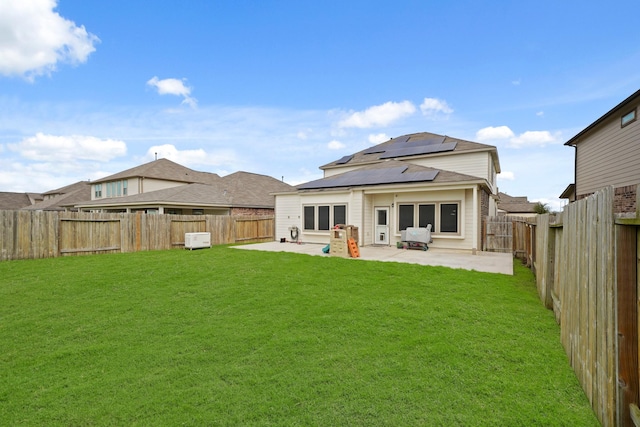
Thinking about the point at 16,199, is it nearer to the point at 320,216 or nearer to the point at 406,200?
the point at 320,216

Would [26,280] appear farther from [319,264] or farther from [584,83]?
[584,83]

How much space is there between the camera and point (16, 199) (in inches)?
1640

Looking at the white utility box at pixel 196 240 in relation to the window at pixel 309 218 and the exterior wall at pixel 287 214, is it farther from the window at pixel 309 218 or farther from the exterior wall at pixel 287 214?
the window at pixel 309 218

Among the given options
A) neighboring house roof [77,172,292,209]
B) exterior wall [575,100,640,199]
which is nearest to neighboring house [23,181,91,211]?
neighboring house roof [77,172,292,209]

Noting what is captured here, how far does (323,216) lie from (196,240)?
6.39 m

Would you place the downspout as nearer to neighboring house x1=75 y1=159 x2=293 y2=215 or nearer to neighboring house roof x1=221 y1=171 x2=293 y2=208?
neighboring house x1=75 y1=159 x2=293 y2=215

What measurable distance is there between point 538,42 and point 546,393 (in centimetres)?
1448

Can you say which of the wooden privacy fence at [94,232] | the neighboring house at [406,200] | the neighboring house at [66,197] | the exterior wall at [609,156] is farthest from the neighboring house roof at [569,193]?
the neighboring house at [66,197]

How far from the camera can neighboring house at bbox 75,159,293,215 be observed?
20.8 m

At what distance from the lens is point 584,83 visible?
12.4 m

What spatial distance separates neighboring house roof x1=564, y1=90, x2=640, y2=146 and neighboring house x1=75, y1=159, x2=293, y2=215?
16447 mm

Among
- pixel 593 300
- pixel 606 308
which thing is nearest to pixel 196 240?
pixel 593 300

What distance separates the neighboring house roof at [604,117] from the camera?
10.8 m

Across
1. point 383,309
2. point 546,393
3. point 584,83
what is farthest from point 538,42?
point 546,393
